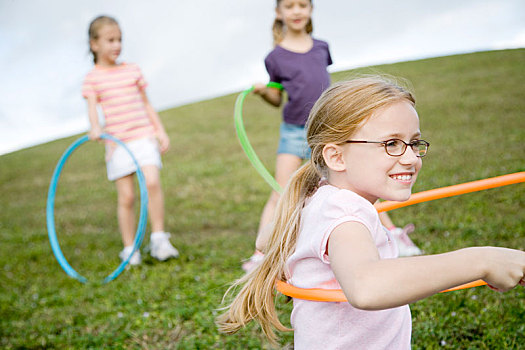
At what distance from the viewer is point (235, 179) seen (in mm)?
9070

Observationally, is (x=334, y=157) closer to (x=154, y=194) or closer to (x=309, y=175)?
(x=309, y=175)

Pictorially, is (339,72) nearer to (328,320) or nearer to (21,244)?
(21,244)

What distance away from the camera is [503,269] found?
1.27 meters

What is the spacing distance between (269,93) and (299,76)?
1.17ft

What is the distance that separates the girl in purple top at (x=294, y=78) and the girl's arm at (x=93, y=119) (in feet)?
4.94

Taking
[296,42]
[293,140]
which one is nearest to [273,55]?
A: [296,42]

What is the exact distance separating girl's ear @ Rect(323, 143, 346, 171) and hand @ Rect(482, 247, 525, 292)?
607 millimetres

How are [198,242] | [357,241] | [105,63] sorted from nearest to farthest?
[357,241] → [105,63] → [198,242]

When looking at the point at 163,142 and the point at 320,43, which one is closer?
the point at 320,43

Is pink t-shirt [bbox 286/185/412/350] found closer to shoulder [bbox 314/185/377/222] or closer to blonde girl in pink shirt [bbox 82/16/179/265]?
shoulder [bbox 314/185/377/222]

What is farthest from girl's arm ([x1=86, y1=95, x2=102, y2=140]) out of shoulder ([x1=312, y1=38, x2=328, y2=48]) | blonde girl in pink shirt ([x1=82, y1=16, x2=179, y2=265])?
shoulder ([x1=312, y1=38, x2=328, y2=48])

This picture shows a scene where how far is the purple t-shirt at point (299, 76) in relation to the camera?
423 centimetres

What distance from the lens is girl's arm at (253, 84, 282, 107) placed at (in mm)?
4270

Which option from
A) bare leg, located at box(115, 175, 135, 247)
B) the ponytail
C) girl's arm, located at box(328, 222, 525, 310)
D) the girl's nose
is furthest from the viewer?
bare leg, located at box(115, 175, 135, 247)
